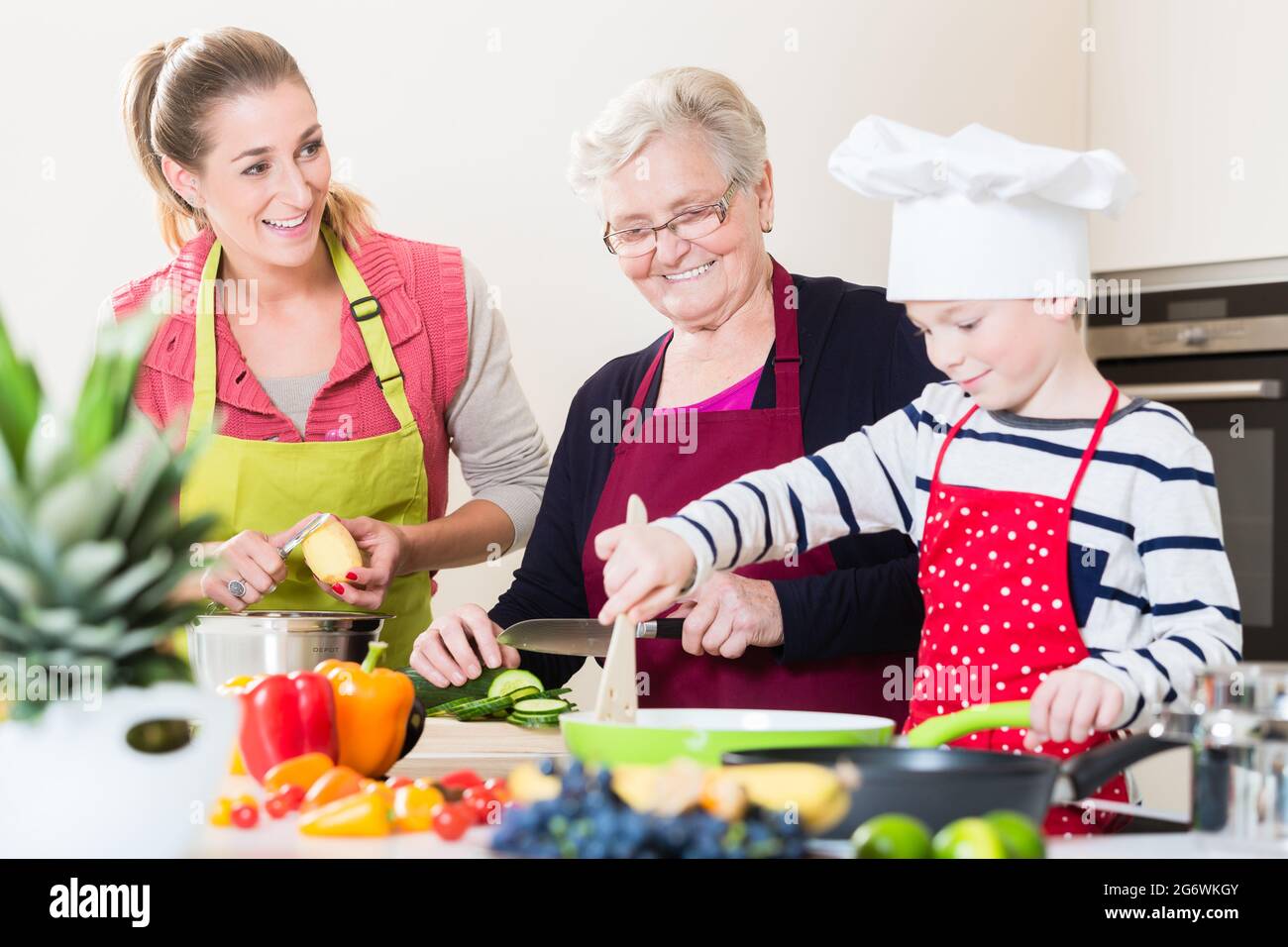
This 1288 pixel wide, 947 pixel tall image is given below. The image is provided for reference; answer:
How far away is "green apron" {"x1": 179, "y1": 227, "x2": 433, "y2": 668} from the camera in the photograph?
198 cm

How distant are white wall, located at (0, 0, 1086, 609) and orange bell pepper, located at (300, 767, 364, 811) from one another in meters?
1.49

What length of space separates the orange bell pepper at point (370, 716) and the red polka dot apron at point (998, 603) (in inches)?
19.3

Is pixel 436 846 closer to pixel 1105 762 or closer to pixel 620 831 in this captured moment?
pixel 620 831

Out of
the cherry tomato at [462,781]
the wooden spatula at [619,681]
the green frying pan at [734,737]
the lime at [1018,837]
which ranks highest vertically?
the wooden spatula at [619,681]

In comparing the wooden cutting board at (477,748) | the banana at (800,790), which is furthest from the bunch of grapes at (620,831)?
the wooden cutting board at (477,748)

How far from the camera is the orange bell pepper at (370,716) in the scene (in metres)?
1.07

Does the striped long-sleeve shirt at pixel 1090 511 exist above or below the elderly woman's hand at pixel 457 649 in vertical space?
above

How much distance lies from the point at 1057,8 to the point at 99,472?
307 centimetres

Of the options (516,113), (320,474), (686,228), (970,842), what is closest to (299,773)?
(970,842)

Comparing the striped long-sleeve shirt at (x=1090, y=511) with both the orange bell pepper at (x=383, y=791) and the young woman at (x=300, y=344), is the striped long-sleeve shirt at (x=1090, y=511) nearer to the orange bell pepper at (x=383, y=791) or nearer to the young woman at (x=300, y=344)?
the orange bell pepper at (x=383, y=791)

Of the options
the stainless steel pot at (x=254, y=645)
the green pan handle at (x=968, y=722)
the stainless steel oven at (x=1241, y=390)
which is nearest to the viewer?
the green pan handle at (x=968, y=722)

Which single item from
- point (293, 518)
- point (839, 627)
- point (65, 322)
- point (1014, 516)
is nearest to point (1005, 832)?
point (1014, 516)

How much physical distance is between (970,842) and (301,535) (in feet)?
3.69
